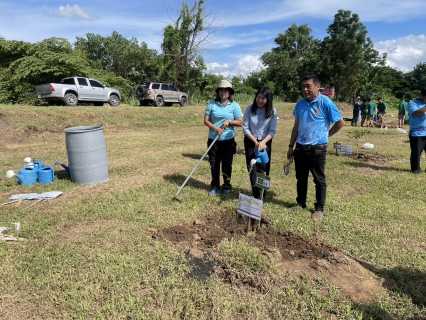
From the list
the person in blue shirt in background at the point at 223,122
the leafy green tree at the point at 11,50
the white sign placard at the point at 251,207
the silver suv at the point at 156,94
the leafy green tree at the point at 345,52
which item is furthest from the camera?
the leafy green tree at the point at 345,52

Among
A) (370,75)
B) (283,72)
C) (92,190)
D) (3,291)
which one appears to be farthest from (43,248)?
(370,75)

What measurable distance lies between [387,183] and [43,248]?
5595mm

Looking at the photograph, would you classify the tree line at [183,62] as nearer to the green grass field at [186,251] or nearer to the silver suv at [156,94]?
the silver suv at [156,94]

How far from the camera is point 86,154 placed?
5.33 meters

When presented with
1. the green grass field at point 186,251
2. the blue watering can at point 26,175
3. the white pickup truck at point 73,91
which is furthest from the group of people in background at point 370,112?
the blue watering can at point 26,175

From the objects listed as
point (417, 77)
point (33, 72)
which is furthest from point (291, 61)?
point (417, 77)

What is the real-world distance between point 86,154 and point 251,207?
3.36 m

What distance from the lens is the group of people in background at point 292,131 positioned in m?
3.89

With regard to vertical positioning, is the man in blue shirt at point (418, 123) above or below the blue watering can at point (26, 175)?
above

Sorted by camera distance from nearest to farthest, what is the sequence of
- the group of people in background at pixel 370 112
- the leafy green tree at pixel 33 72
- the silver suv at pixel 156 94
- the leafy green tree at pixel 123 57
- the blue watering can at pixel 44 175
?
the blue watering can at pixel 44 175 → the group of people in background at pixel 370 112 → the leafy green tree at pixel 33 72 → the silver suv at pixel 156 94 → the leafy green tree at pixel 123 57

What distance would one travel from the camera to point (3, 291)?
2.68 m

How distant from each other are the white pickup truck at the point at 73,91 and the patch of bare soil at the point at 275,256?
13.2 meters

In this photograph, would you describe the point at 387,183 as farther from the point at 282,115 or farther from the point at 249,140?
the point at 282,115

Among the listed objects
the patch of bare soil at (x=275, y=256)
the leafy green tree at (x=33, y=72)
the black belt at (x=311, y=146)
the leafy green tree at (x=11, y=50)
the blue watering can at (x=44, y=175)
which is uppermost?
the leafy green tree at (x=11, y=50)
